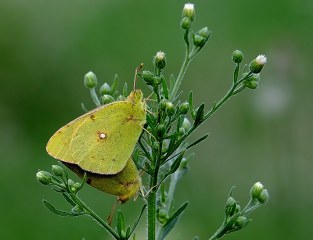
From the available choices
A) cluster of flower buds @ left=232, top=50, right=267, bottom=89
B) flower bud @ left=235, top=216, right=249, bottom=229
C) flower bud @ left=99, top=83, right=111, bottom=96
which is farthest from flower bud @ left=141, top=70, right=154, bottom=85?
flower bud @ left=235, top=216, right=249, bottom=229

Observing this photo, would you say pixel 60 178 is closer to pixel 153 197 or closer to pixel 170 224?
pixel 153 197

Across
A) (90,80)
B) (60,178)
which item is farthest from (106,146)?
(90,80)

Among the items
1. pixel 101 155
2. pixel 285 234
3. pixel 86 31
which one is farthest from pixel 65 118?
pixel 101 155

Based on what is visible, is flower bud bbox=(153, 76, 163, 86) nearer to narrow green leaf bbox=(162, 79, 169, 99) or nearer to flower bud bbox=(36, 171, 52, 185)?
narrow green leaf bbox=(162, 79, 169, 99)

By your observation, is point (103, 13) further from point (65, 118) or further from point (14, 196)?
point (14, 196)

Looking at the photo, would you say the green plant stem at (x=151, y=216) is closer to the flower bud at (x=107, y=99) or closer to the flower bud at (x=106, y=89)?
the flower bud at (x=107, y=99)

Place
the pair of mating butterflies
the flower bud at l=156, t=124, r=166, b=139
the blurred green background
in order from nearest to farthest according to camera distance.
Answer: the flower bud at l=156, t=124, r=166, b=139
the pair of mating butterflies
the blurred green background
